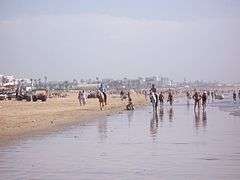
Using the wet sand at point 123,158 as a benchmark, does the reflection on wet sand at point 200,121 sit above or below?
below

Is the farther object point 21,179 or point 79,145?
point 79,145

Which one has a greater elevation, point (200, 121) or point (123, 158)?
point (123, 158)

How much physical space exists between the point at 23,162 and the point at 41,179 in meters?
2.29

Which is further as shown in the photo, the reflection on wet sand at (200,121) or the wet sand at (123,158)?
the reflection on wet sand at (200,121)

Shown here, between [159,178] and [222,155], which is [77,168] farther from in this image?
[222,155]

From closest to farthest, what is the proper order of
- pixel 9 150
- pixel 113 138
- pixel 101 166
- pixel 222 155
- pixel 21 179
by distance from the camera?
1. pixel 21 179
2. pixel 101 166
3. pixel 222 155
4. pixel 9 150
5. pixel 113 138

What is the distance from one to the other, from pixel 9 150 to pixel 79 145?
2.32 m

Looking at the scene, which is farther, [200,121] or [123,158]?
[200,121]

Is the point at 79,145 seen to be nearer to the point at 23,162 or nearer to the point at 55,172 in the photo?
the point at 23,162

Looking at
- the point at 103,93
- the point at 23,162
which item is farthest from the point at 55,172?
the point at 103,93

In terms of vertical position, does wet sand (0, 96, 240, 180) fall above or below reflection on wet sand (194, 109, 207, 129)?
above

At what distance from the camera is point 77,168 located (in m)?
10.6

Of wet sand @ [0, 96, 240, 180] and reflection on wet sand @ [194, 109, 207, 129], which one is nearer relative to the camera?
wet sand @ [0, 96, 240, 180]

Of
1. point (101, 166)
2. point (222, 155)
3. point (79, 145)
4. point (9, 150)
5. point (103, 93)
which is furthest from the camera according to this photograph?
point (103, 93)
